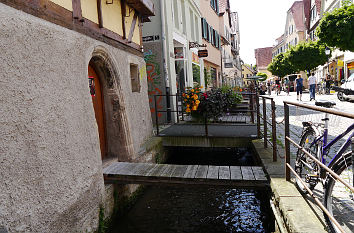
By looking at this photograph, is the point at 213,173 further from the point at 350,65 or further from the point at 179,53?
the point at 350,65

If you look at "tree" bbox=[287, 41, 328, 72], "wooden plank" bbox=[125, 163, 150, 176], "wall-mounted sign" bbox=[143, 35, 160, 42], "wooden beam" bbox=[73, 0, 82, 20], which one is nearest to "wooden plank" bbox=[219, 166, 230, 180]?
"wooden plank" bbox=[125, 163, 150, 176]

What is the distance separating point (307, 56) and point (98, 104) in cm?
2923

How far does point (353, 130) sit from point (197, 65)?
500 inches

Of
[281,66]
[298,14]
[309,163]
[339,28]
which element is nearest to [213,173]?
[309,163]

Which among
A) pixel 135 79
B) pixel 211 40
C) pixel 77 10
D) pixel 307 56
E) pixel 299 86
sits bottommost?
pixel 299 86

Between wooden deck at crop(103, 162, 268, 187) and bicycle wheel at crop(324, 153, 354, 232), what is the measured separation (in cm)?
123

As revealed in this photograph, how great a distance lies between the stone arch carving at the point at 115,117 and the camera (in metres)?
5.20

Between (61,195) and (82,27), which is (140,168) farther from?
(82,27)

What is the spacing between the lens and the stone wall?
8.22ft

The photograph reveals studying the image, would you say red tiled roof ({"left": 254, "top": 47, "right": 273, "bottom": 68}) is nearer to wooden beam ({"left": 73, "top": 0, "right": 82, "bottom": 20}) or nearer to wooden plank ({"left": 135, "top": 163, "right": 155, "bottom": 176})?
wooden plank ({"left": 135, "top": 163, "right": 155, "bottom": 176})

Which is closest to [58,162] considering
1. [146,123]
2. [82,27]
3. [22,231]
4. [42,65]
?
[22,231]

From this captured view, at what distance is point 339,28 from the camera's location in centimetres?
1511

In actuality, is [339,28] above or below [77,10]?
above

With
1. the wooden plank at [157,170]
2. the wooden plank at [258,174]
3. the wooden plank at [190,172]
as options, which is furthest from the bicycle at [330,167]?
the wooden plank at [157,170]
